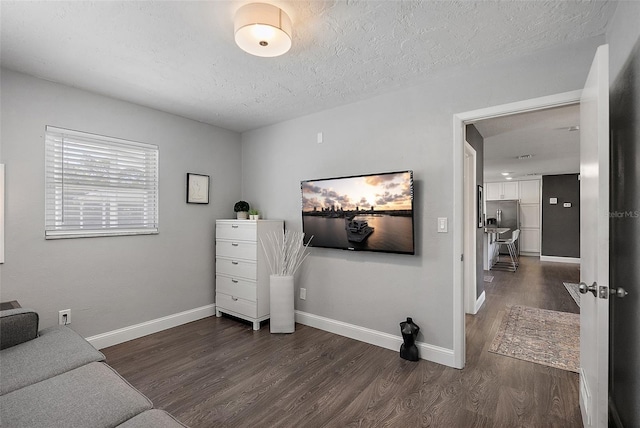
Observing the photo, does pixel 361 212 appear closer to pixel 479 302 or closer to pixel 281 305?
pixel 281 305

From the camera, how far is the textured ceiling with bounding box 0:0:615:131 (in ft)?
5.54

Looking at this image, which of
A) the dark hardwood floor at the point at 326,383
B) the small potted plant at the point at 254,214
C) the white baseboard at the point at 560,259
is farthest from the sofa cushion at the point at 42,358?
the white baseboard at the point at 560,259

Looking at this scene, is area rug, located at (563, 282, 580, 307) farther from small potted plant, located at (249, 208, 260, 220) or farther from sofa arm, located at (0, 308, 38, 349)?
sofa arm, located at (0, 308, 38, 349)

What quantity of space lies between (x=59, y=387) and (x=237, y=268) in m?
2.21

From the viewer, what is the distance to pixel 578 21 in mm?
1808

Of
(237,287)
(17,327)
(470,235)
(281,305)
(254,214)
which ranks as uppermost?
(254,214)

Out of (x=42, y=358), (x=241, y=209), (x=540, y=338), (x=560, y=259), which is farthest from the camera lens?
(x=560, y=259)

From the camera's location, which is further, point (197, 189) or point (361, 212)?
point (197, 189)

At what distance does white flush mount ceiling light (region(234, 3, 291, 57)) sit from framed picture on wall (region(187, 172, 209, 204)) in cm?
215

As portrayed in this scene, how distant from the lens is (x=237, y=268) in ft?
11.6

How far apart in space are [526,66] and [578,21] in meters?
0.42

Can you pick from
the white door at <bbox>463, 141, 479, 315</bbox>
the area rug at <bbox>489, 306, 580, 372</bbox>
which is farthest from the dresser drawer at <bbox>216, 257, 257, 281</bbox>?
the white door at <bbox>463, 141, 479, 315</bbox>

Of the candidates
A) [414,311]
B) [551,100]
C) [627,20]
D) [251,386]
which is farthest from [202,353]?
[627,20]

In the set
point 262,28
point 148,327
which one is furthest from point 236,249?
point 262,28
